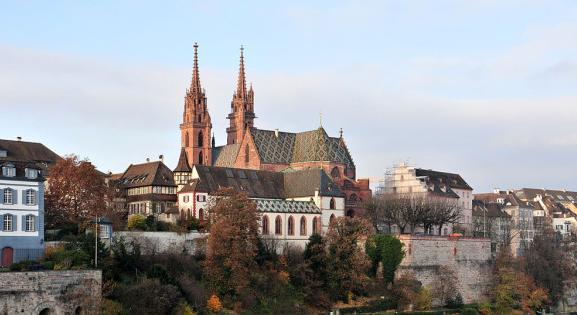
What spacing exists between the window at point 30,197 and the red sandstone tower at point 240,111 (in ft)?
199

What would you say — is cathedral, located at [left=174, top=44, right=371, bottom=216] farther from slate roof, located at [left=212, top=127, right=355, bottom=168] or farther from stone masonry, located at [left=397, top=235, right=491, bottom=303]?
stone masonry, located at [left=397, top=235, right=491, bottom=303]

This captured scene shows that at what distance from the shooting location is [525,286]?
91.4m

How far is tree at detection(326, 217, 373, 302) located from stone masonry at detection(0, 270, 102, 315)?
950 inches

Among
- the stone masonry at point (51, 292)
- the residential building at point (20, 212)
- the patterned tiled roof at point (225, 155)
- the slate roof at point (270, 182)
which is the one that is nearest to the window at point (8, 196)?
the residential building at point (20, 212)

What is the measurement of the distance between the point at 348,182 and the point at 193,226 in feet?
103

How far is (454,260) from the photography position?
9212 cm

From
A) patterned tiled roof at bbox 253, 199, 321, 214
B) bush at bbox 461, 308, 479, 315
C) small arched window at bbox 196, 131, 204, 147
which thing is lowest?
bush at bbox 461, 308, 479, 315

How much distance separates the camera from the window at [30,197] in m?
65.2

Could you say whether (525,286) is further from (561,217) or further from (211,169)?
(561,217)

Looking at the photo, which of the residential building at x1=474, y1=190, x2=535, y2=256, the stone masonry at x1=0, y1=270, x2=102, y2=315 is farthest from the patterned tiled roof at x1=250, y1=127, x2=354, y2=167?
the stone masonry at x1=0, y1=270, x2=102, y2=315

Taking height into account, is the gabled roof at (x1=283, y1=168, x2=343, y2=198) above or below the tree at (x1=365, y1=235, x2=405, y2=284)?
above

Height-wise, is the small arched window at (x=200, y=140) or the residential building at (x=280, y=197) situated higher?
the small arched window at (x=200, y=140)

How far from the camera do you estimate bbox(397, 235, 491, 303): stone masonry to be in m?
87.2

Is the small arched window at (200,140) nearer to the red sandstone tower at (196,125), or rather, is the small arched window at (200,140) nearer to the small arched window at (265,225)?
the red sandstone tower at (196,125)
